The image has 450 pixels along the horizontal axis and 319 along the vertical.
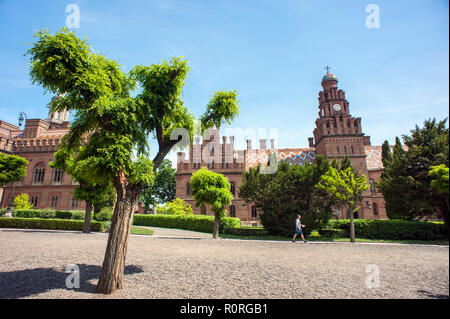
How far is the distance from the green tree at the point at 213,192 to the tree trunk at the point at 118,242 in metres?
12.1

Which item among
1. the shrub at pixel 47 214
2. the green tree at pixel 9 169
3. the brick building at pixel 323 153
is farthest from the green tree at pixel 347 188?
the shrub at pixel 47 214

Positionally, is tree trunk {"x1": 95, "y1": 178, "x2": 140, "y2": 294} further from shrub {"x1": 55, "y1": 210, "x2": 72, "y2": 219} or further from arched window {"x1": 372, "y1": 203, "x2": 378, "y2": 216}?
arched window {"x1": 372, "y1": 203, "x2": 378, "y2": 216}

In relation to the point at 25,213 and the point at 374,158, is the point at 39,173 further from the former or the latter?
the point at 374,158

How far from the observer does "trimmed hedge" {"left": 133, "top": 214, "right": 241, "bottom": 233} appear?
2244 cm

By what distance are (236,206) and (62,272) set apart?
3275 cm

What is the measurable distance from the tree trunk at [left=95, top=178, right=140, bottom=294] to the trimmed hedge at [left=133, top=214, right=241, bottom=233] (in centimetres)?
1767

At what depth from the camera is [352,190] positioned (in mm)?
16625

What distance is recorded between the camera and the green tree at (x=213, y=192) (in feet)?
57.8

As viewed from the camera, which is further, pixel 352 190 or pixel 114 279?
pixel 352 190

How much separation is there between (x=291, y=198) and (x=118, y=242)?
1718 cm

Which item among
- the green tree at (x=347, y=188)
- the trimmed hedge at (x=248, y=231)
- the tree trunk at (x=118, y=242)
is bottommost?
the trimmed hedge at (x=248, y=231)

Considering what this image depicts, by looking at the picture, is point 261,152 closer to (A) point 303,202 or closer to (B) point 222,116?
(A) point 303,202

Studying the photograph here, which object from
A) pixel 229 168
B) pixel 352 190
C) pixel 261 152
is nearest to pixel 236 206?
pixel 229 168

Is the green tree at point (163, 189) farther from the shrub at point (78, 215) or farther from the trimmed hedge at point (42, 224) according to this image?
the trimmed hedge at point (42, 224)
